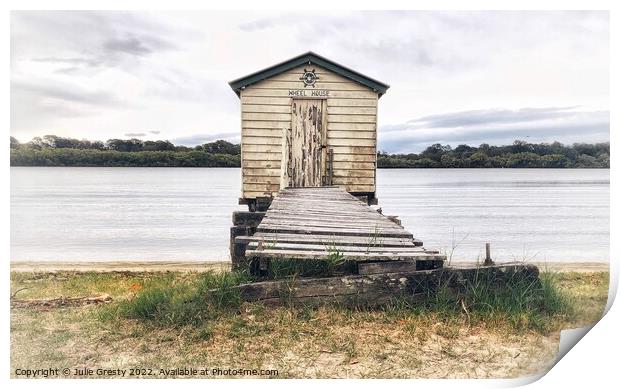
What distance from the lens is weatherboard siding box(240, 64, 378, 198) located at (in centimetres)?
892

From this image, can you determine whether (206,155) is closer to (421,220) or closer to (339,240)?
(339,240)

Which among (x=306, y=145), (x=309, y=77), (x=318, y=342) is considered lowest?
(x=318, y=342)

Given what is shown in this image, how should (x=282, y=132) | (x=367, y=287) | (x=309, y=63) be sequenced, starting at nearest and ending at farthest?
(x=367, y=287)
(x=309, y=63)
(x=282, y=132)

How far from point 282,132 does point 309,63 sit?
4.36 feet

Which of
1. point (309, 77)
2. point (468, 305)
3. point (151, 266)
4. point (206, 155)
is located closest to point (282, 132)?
point (309, 77)

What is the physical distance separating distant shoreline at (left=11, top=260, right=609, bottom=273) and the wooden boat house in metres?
1.80

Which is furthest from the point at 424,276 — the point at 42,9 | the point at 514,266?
the point at 42,9

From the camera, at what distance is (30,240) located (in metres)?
4.61

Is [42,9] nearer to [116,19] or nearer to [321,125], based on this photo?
[116,19]

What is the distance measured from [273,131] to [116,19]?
493cm

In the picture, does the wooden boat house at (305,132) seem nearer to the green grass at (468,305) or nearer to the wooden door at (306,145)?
the wooden door at (306,145)

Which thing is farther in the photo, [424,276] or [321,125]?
[321,125]

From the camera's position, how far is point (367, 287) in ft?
14.8

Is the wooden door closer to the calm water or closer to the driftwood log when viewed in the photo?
the calm water
